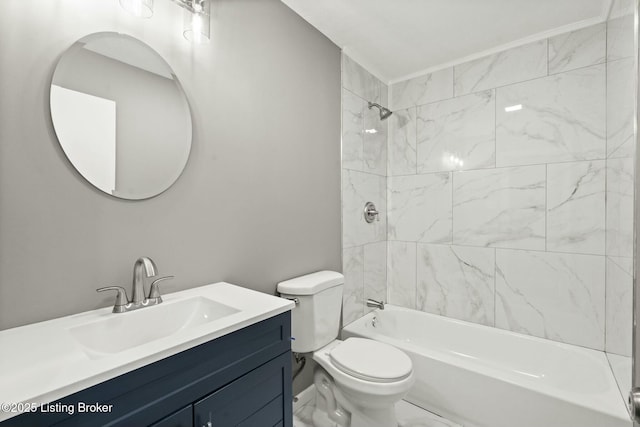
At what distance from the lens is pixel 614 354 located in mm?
1717

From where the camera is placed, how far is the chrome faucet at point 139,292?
1068mm

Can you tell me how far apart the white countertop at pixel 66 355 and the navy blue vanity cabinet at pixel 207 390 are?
26 millimetres

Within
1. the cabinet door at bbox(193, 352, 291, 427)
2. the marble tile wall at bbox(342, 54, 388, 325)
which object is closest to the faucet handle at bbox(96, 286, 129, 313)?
the cabinet door at bbox(193, 352, 291, 427)

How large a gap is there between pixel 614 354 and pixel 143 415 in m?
2.35

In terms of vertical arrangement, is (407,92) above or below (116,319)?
above

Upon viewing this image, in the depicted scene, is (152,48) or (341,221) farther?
(341,221)

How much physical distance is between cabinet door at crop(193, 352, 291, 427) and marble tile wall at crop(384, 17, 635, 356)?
160cm

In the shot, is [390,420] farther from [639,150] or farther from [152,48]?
[152,48]

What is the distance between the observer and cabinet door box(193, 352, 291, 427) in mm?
917

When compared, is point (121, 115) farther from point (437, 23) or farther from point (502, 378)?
point (502, 378)

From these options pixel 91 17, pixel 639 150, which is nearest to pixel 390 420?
pixel 639 150

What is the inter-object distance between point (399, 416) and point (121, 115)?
2.20 metres

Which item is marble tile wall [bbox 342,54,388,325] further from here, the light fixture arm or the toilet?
the light fixture arm

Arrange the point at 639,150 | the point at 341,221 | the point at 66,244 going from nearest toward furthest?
the point at 639,150
the point at 66,244
the point at 341,221
